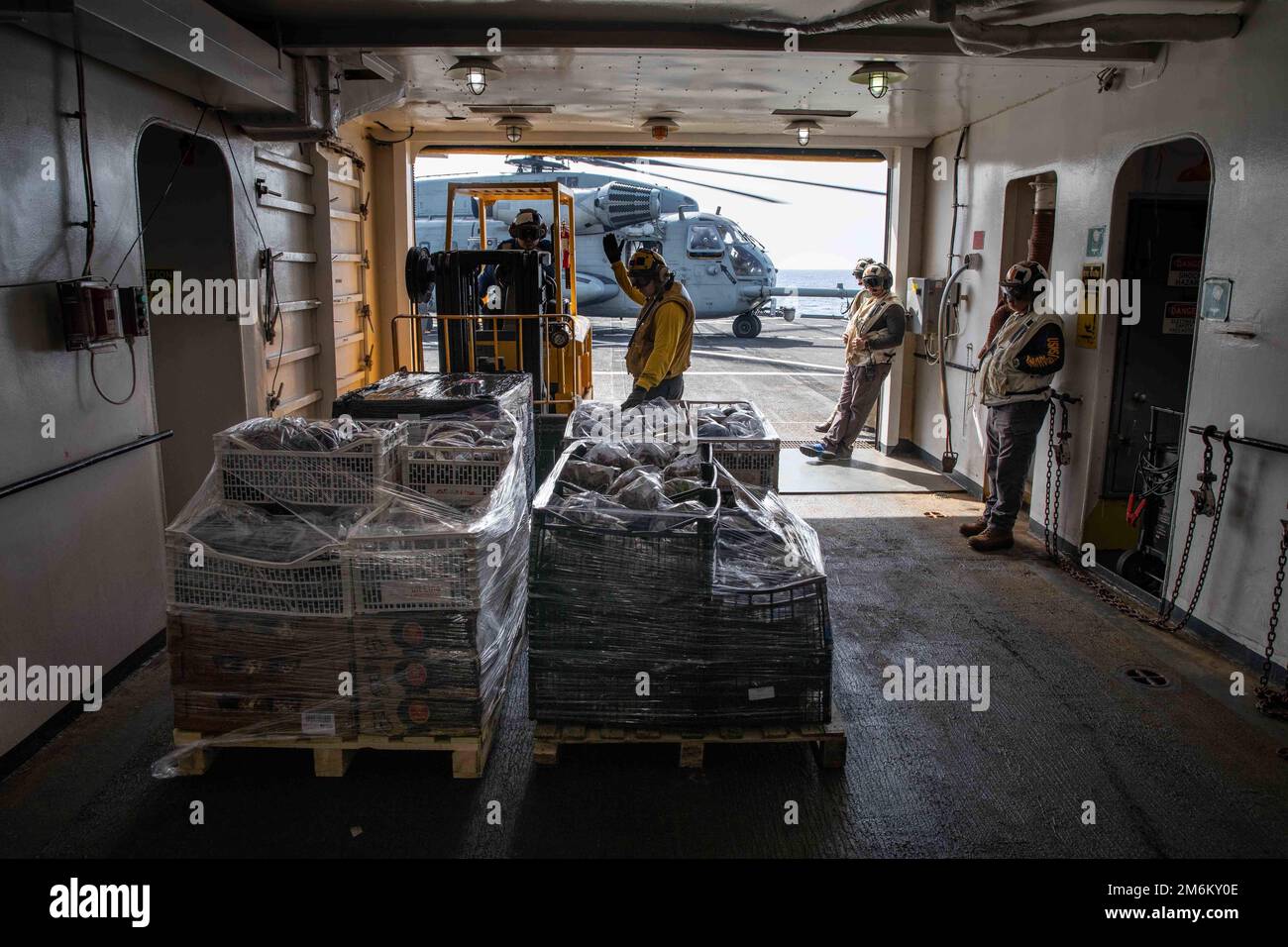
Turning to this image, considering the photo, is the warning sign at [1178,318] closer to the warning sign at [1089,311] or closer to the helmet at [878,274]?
the warning sign at [1089,311]

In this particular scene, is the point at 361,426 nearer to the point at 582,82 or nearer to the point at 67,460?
the point at 67,460

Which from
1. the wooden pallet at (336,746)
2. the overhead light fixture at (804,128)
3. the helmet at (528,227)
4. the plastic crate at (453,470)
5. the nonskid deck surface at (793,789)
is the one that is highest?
the overhead light fixture at (804,128)

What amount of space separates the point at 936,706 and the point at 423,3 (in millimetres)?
4998

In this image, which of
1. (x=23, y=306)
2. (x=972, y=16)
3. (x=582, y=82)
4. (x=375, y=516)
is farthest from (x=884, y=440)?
(x=23, y=306)

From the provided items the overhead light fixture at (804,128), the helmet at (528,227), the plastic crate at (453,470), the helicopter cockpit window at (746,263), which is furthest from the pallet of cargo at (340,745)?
the helicopter cockpit window at (746,263)

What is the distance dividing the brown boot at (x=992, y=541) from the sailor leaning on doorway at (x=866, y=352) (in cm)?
337

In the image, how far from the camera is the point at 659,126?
10.1m

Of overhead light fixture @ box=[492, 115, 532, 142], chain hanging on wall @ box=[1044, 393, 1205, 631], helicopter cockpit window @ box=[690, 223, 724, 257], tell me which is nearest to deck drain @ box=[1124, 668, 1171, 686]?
chain hanging on wall @ box=[1044, 393, 1205, 631]

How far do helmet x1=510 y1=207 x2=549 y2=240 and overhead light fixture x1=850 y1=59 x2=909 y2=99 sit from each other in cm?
327

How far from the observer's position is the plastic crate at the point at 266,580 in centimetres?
387

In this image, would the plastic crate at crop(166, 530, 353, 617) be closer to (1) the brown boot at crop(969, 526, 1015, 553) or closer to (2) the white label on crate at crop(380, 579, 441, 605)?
(2) the white label on crate at crop(380, 579, 441, 605)

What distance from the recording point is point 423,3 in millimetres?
5762

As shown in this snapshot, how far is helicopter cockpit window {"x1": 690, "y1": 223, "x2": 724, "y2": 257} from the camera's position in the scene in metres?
23.8
